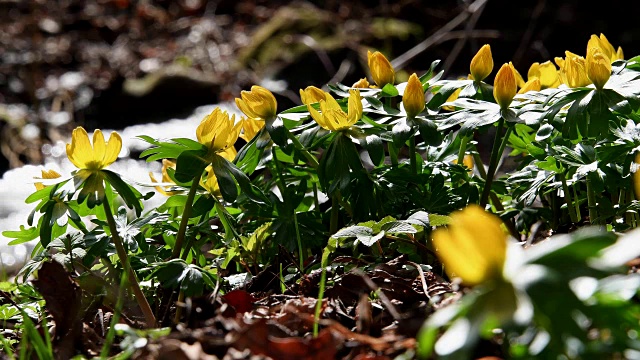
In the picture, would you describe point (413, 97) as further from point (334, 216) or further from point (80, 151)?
point (80, 151)

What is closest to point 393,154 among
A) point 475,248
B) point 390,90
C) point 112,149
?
point 390,90

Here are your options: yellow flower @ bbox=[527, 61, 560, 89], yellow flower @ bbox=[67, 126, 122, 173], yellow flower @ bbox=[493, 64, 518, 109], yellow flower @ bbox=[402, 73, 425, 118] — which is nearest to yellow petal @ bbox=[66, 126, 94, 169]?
yellow flower @ bbox=[67, 126, 122, 173]

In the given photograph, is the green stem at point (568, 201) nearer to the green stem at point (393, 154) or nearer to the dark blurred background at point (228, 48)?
the green stem at point (393, 154)

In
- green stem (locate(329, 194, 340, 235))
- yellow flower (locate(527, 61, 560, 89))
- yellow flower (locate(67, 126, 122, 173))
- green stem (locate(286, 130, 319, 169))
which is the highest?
yellow flower (locate(67, 126, 122, 173))

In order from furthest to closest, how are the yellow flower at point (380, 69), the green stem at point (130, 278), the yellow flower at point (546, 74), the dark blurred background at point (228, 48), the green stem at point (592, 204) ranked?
the dark blurred background at point (228, 48) < the yellow flower at point (546, 74) < the yellow flower at point (380, 69) < the green stem at point (592, 204) < the green stem at point (130, 278)

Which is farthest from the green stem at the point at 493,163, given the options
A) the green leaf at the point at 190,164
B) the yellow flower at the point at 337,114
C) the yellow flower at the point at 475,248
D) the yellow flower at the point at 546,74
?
the yellow flower at the point at 475,248

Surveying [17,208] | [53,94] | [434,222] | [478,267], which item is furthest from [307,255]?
[53,94]

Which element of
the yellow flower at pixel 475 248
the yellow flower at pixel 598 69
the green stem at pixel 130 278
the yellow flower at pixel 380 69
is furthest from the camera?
the yellow flower at pixel 380 69

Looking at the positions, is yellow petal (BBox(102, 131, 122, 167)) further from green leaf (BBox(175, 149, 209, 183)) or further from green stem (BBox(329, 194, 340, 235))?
green stem (BBox(329, 194, 340, 235))

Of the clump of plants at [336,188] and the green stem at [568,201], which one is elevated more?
the clump of plants at [336,188]
